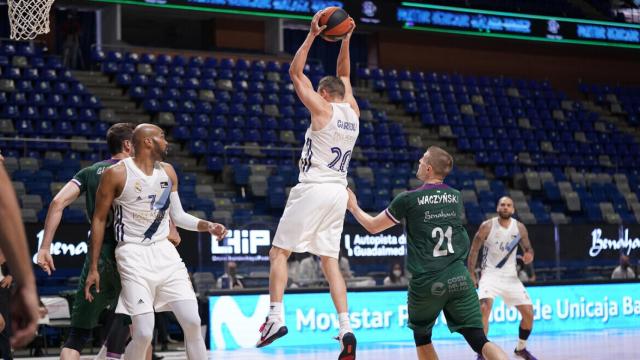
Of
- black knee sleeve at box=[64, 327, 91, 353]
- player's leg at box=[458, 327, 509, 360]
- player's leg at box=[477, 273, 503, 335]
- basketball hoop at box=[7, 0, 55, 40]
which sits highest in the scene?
basketball hoop at box=[7, 0, 55, 40]

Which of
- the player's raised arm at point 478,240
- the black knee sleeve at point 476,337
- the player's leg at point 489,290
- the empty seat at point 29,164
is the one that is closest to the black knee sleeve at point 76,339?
the black knee sleeve at point 476,337

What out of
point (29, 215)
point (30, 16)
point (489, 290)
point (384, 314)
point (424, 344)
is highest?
point (30, 16)

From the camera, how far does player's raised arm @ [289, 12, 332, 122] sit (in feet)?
24.0

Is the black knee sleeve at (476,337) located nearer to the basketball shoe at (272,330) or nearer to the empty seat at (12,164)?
the basketball shoe at (272,330)

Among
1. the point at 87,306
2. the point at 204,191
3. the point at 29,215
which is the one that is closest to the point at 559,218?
the point at 204,191

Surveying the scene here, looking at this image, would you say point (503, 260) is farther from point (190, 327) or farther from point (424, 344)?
point (190, 327)

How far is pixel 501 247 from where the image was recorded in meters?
12.3

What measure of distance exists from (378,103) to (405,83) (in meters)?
1.16

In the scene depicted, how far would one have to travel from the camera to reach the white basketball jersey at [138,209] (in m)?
7.00

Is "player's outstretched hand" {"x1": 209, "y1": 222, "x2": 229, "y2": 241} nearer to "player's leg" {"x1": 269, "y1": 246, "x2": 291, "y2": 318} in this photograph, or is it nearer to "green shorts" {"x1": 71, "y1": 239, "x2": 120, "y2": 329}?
"player's leg" {"x1": 269, "y1": 246, "x2": 291, "y2": 318}

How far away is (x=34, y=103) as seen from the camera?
66.7 feet

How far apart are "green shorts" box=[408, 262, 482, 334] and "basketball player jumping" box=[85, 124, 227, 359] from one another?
165cm

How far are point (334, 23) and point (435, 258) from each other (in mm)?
1903

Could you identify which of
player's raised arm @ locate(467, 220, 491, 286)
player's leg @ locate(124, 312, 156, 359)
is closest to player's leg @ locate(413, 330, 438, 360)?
player's leg @ locate(124, 312, 156, 359)
